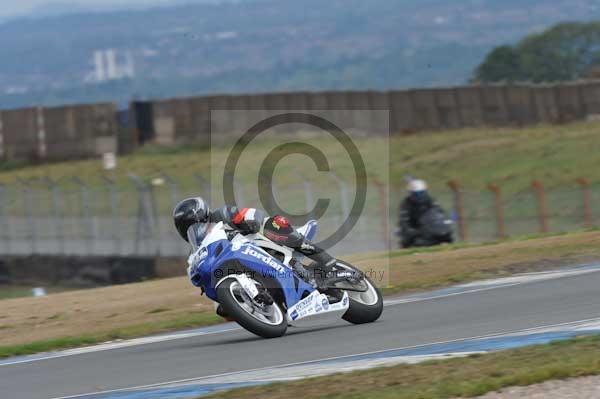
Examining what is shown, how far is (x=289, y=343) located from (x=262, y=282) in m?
0.58

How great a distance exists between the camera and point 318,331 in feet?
37.2

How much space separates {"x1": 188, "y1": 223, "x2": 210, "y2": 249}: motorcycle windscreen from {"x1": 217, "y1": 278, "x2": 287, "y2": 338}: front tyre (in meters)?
0.55

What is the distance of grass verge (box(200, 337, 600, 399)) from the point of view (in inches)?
317

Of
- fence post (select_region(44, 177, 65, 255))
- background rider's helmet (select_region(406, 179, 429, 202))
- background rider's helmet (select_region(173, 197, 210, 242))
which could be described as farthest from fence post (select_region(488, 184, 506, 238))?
background rider's helmet (select_region(173, 197, 210, 242))

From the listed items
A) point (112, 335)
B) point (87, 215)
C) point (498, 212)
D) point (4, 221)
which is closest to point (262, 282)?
point (112, 335)

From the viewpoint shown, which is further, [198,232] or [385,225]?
[385,225]

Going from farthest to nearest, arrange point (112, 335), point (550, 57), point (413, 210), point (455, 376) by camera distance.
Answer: point (550, 57), point (413, 210), point (112, 335), point (455, 376)

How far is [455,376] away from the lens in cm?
838

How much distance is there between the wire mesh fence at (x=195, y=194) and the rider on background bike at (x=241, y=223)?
10107 mm

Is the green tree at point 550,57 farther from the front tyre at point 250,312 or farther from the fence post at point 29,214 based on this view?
the front tyre at point 250,312

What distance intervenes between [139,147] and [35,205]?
1829cm

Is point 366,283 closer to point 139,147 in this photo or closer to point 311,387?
point 311,387

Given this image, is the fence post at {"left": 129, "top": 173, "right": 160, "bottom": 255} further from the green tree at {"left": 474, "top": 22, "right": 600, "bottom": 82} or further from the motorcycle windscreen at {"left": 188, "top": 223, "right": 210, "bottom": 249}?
the green tree at {"left": 474, "top": 22, "right": 600, "bottom": 82}

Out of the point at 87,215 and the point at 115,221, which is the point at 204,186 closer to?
the point at 115,221
